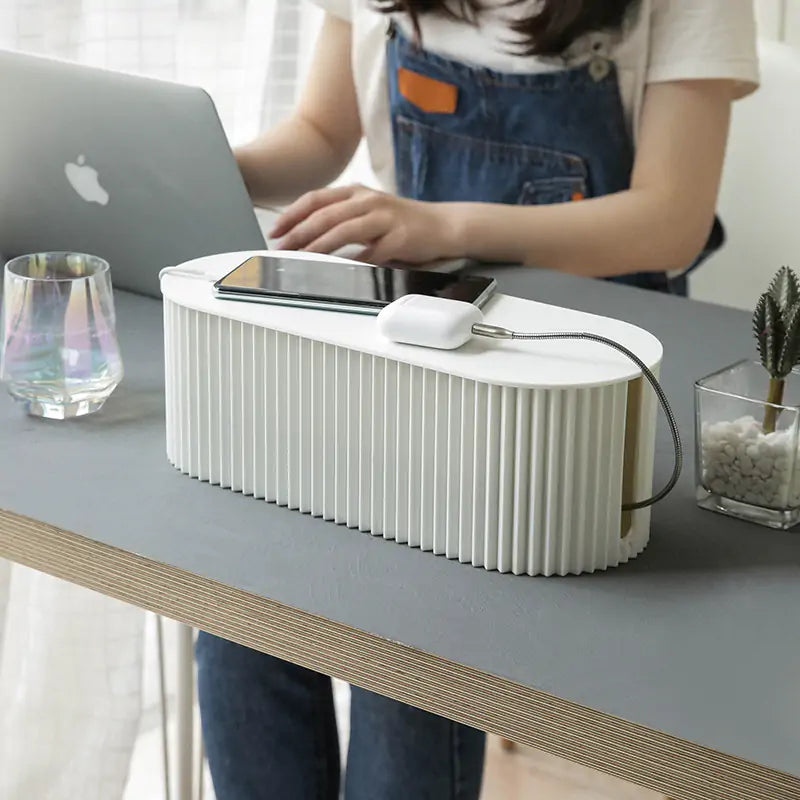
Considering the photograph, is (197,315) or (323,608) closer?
(323,608)

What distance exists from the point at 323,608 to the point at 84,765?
0.80m

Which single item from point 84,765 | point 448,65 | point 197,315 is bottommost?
point 84,765

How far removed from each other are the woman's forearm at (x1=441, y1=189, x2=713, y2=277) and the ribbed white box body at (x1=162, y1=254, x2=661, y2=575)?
39 centimetres

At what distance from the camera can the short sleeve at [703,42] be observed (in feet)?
3.90

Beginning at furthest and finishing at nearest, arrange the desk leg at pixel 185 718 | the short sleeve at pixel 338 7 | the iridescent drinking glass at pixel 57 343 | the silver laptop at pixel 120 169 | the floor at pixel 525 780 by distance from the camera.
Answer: the floor at pixel 525 780
the short sleeve at pixel 338 7
the desk leg at pixel 185 718
the silver laptop at pixel 120 169
the iridescent drinking glass at pixel 57 343

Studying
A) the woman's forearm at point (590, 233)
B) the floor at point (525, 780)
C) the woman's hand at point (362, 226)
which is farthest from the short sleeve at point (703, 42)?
the floor at point (525, 780)

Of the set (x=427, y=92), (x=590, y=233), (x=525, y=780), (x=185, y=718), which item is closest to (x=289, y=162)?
(x=427, y=92)

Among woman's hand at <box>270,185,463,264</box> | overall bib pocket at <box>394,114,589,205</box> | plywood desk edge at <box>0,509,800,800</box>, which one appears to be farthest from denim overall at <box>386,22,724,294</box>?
plywood desk edge at <box>0,509,800,800</box>

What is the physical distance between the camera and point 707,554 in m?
0.64

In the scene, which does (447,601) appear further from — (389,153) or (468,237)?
(389,153)

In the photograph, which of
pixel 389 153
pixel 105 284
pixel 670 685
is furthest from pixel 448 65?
pixel 670 685

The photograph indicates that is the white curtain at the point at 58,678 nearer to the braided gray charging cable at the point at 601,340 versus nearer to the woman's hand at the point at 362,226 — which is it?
the woman's hand at the point at 362,226

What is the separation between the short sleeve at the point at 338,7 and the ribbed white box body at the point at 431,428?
82 cm

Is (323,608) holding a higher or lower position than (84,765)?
higher
